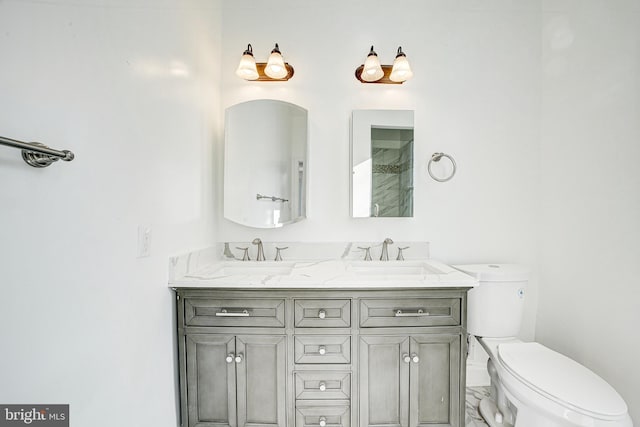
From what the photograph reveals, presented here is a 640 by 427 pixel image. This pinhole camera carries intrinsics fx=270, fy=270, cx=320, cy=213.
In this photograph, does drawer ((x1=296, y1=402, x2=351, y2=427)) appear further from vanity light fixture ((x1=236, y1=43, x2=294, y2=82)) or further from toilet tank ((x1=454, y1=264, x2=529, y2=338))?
vanity light fixture ((x1=236, y1=43, x2=294, y2=82))

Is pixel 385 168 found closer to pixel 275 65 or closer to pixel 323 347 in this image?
pixel 275 65

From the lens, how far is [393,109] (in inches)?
71.2

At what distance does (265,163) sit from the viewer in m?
1.75

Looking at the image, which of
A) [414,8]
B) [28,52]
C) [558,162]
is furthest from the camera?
[414,8]

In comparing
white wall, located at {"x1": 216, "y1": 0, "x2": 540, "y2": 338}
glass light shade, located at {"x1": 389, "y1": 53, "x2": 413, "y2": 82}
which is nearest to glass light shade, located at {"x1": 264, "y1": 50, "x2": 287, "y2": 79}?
white wall, located at {"x1": 216, "y1": 0, "x2": 540, "y2": 338}

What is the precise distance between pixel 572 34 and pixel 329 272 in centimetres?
202

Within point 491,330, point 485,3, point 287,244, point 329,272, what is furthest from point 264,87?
point 491,330

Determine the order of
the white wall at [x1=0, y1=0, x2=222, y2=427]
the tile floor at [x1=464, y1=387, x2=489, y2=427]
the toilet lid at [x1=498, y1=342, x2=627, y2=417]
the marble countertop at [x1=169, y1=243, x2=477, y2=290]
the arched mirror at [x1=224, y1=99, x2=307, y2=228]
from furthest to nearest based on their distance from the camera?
the arched mirror at [x1=224, y1=99, x2=307, y2=228] → the tile floor at [x1=464, y1=387, x2=489, y2=427] → the marble countertop at [x1=169, y1=243, x2=477, y2=290] → the toilet lid at [x1=498, y1=342, x2=627, y2=417] → the white wall at [x1=0, y1=0, x2=222, y2=427]

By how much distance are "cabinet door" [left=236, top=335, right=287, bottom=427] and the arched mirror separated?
0.72 metres

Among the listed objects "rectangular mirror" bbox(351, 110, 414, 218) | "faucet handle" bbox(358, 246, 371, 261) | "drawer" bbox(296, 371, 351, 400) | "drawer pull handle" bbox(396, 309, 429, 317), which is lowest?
"drawer" bbox(296, 371, 351, 400)

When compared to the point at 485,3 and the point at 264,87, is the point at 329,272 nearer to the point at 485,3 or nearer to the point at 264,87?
the point at 264,87

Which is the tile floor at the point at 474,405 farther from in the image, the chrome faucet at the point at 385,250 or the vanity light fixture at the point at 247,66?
the vanity light fixture at the point at 247,66

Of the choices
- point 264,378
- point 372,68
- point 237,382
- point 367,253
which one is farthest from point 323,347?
point 372,68

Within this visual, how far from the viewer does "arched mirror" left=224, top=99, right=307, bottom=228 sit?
173 cm
